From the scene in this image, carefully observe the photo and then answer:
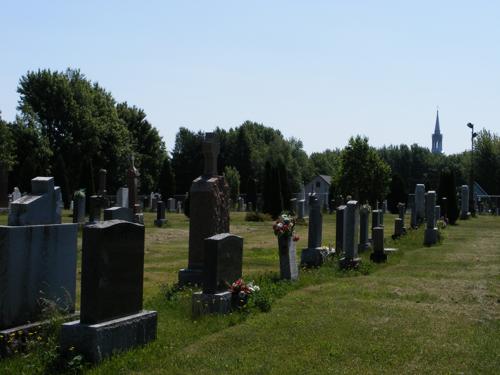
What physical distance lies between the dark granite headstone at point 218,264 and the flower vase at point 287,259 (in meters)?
3.02

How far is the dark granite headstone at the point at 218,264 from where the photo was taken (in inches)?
390

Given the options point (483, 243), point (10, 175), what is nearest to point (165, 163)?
point (10, 175)

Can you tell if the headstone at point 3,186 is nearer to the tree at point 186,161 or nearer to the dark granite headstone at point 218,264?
the dark granite headstone at point 218,264

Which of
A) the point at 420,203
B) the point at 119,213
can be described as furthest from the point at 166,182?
the point at 119,213

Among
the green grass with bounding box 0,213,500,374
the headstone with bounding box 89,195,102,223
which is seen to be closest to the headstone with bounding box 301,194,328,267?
the green grass with bounding box 0,213,500,374

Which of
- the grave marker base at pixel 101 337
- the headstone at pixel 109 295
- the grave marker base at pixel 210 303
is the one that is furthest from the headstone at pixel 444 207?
the grave marker base at pixel 101 337

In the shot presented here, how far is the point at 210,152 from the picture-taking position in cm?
1423

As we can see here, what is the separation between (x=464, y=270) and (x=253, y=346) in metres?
9.24

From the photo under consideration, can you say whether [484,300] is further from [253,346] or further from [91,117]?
[91,117]

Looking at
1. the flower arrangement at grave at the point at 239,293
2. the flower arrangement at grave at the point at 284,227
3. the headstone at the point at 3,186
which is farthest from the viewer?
the headstone at the point at 3,186

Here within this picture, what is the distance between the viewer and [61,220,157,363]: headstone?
709cm

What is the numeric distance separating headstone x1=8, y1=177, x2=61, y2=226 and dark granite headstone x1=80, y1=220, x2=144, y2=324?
1.41 metres

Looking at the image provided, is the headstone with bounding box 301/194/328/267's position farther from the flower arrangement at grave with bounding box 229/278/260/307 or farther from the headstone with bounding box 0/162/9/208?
the headstone with bounding box 0/162/9/208

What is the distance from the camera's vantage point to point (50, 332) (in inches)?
324
